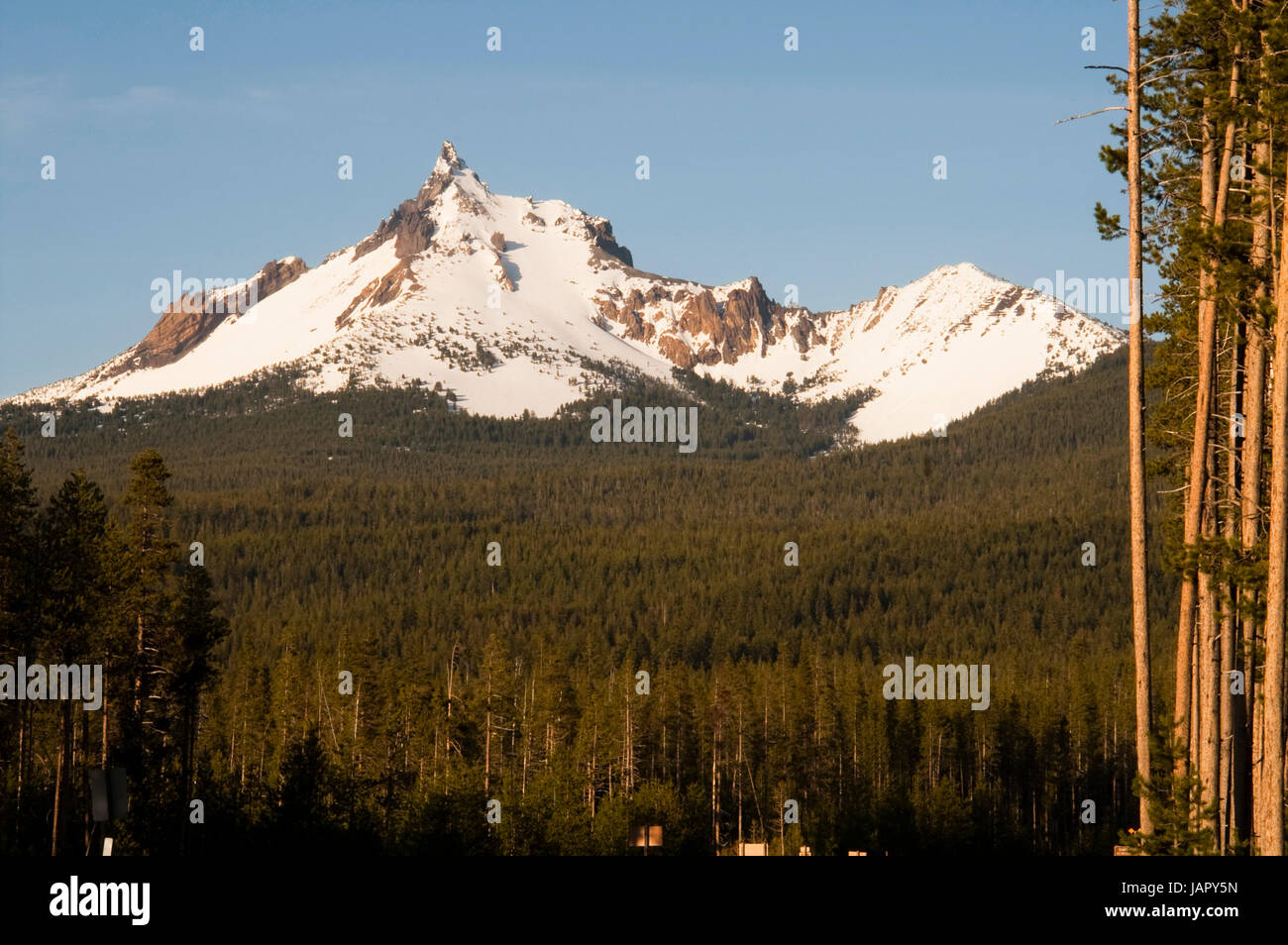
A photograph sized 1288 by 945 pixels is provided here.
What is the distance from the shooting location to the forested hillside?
41.0 metres

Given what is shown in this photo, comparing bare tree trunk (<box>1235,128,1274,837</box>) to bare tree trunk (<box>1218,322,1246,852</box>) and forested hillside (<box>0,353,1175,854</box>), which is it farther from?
forested hillside (<box>0,353,1175,854</box>)

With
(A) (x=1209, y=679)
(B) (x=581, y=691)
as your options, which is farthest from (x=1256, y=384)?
(B) (x=581, y=691)

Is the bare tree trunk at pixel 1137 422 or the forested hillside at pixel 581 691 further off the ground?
the bare tree trunk at pixel 1137 422

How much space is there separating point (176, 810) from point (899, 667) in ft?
303

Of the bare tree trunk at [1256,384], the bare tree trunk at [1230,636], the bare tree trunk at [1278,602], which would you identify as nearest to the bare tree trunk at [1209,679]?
the bare tree trunk at [1230,636]

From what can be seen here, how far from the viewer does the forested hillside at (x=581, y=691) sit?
4097 cm

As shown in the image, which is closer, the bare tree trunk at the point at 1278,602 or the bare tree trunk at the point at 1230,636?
the bare tree trunk at the point at 1278,602

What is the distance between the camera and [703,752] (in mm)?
86000

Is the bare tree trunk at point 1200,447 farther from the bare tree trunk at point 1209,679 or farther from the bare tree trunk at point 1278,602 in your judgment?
the bare tree trunk at point 1278,602

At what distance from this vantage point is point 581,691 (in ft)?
308

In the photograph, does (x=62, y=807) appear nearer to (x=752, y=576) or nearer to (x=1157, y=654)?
(x=1157, y=654)
